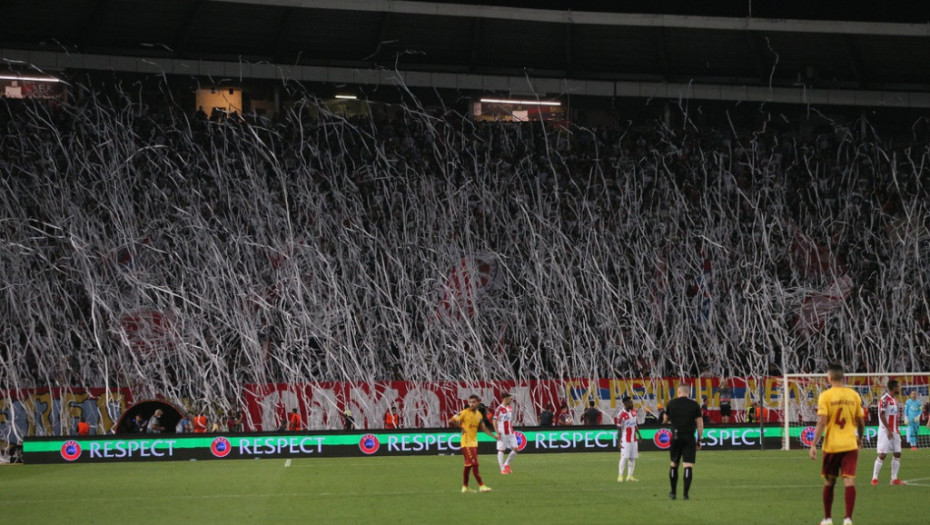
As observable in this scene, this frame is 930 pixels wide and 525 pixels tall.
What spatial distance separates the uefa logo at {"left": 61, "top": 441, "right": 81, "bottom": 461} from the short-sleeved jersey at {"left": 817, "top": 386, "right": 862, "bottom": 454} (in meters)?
22.7

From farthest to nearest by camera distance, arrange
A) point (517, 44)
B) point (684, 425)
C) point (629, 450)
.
Answer: point (517, 44) < point (629, 450) < point (684, 425)

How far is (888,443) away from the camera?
65.4 feet

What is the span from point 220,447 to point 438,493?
1322cm

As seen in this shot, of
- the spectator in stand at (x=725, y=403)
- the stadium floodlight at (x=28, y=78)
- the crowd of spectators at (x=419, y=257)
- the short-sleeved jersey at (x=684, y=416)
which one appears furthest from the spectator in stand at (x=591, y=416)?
the stadium floodlight at (x=28, y=78)

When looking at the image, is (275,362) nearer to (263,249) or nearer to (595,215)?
(263,249)

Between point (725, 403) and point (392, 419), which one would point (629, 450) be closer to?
point (392, 419)

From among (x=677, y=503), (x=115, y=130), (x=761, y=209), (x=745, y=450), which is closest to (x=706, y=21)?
(x=761, y=209)

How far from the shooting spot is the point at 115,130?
39188 millimetres

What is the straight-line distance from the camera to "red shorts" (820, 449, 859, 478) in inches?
499

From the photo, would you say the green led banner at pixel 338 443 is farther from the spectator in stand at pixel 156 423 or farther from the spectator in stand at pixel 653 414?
the spectator in stand at pixel 156 423

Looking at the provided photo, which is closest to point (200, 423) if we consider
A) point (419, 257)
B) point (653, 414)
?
point (419, 257)

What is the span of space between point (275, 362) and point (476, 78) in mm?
17932

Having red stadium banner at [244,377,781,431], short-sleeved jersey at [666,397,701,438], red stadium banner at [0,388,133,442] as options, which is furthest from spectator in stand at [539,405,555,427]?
short-sleeved jersey at [666,397,701,438]

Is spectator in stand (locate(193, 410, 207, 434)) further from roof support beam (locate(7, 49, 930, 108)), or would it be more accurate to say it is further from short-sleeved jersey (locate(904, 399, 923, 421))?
short-sleeved jersey (locate(904, 399, 923, 421))
